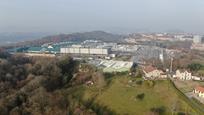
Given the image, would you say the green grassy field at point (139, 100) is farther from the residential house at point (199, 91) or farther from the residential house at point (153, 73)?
the residential house at point (153, 73)

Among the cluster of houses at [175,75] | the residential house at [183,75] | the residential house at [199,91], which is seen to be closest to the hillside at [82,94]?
the residential house at [199,91]

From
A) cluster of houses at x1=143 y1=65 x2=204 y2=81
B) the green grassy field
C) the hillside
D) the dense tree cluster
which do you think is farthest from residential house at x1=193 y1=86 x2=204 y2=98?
the dense tree cluster

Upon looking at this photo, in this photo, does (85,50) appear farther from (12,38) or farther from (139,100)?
(12,38)

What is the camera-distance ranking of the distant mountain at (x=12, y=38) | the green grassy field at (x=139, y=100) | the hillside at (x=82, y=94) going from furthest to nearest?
the distant mountain at (x=12, y=38) → the green grassy field at (x=139, y=100) → the hillside at (x=82, y=94)

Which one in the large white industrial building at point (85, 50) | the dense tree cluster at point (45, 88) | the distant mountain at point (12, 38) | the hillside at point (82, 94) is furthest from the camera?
the distant mountain at point (12, 38)

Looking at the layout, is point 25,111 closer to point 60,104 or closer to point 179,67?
point 60,104

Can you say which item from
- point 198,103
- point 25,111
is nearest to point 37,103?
point 25,111

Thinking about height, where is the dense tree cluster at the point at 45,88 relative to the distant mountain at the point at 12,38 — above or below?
below

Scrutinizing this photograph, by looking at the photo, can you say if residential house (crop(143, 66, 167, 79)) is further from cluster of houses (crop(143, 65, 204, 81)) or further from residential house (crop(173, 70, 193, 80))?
residential house (crop(173, 70, 193, 80))
